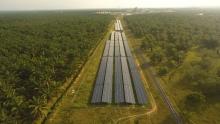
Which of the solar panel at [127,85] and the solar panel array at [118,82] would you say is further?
the solar panel array at [118,82]

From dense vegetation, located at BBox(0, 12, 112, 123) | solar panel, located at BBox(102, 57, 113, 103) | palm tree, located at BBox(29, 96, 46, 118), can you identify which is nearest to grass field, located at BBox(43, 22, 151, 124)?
palm tree, located at BBox(29, 96, 46, 118)

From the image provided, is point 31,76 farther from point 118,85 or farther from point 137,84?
point 137,84

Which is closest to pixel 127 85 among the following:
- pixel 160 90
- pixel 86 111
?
pixel 160 90

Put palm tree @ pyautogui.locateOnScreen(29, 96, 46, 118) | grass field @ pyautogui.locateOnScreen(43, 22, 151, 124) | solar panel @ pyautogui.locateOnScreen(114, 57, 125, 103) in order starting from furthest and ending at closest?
solar panel @ pyautogui.locateOnScreen(114, 57, 125, 103), grass field @ pyautogui.locateOnScreen(43, 22, 151, 124), palm tree @ pyautogui.locateOnScreen(29, 96, 46, 118)

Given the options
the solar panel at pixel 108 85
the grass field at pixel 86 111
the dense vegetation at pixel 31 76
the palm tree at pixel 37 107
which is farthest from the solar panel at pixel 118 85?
the palm tree at pixel 37 107

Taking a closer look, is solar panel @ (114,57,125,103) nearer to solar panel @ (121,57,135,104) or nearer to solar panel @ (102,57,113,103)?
solar panel @ (121,57,135,104)

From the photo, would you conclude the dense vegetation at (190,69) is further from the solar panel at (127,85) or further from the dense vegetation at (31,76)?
the dense vegetation at (31,76)

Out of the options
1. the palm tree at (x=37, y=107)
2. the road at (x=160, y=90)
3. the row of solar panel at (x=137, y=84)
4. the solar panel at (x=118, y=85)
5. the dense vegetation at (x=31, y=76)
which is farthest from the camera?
the row of solar panel at (x=137, y=84)

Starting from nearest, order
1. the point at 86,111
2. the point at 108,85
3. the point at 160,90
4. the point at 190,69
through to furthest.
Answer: the point at 86,111
the point at 160,90
the point at 108,85
the point at 190,69
